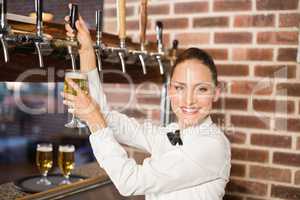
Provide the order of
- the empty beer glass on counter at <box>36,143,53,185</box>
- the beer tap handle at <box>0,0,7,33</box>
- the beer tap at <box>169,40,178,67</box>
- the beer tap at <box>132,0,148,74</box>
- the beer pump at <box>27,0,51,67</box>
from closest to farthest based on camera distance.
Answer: the beer tap handle at <box>0,0,7,33</box> < the beer pump at <box>27,0,51,67</box> < the empty beer glass on counter at <box>36,143,53,185</box> < the beer tap at <box>132,0,148,74</box> < the beer tap at <box>169,40,178,67</box>

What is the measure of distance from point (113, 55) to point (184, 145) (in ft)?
1.80

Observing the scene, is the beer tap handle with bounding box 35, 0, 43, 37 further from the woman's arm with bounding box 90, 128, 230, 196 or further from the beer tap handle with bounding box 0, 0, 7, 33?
the woman's arm with bounding box 90, 128, 230, 196

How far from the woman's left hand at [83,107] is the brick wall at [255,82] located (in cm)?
83

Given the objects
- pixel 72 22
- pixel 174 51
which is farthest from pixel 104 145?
pixel 174 51

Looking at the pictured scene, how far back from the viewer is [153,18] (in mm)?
2238

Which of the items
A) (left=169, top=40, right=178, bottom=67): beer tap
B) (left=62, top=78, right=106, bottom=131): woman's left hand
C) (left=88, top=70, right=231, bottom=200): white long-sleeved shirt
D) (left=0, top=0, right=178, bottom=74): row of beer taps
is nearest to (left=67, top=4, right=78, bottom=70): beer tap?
(left=0, top=0, right=178, bottom=74): row of beer taps

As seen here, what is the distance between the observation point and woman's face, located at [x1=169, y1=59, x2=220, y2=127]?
139 centimetres

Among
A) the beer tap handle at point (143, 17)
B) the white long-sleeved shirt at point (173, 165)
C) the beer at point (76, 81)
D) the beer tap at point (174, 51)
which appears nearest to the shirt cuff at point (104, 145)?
the white long-sleeved shirt at point (173, 165)

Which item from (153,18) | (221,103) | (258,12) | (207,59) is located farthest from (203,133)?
(153,18)

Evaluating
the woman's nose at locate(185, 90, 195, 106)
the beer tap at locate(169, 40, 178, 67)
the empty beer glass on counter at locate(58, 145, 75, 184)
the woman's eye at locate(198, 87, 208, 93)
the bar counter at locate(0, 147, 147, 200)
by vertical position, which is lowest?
the bar counter at locate(0, 147, 147, 200)

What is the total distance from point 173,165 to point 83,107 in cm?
33

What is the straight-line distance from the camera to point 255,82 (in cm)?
196

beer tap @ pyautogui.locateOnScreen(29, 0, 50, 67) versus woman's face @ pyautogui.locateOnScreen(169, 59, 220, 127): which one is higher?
beer tap @ pyautogui.locateOnScreen(29, 0, 50, 67)

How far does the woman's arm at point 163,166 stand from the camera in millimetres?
1224
